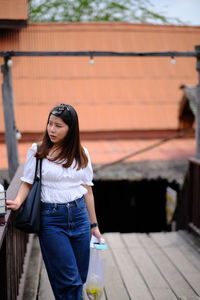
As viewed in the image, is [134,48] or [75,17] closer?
[134,48]

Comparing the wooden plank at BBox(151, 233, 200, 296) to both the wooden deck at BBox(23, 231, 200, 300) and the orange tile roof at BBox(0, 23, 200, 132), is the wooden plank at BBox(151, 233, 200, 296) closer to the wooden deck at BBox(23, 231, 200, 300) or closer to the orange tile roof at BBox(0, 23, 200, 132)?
the wooden deck at BBox(23, 231, 200, 300)

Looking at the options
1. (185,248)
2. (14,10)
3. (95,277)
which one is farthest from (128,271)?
(14,10)

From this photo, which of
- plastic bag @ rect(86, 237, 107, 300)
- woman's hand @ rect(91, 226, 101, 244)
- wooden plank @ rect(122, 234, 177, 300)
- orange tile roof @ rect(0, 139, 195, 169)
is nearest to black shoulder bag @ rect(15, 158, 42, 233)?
woman's hand @ rect(91, 226, 101, 244)

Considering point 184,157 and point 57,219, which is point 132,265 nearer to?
point 57,219

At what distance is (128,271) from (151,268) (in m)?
0.27

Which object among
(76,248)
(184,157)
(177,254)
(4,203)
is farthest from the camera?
(184,157)

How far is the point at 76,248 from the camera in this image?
3.05 metres

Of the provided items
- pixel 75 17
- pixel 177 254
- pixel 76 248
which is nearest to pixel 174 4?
pixel 75 17

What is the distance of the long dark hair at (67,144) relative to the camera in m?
2.95

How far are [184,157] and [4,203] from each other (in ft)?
20.3

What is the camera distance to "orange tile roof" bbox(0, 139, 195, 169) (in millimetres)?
8430

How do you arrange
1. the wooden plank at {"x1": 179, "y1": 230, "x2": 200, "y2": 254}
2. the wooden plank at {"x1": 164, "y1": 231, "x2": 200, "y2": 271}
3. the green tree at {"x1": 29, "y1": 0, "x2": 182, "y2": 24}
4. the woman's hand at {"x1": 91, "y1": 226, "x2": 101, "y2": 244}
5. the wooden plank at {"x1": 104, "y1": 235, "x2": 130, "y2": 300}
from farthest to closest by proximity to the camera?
the green tree at {"x1": 29, "y1": 0, "x2": 182, "y2": 24}, the wooden plank at {"x1": 179, "y1": 230, "x2": 200, "y2": 254}, the wooden plank at {"x1": 164, "y1": 231, "x2": 200, "y2": 271}, the wooden plank at {"x1": 104, "y1": 235, "x2": 130, "y2": 300}, the woman's hand at {"x1": 91, "y1": 226, "x2": 101, "y2": 244}

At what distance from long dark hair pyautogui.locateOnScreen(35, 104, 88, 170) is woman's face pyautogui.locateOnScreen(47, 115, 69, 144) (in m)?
0.03

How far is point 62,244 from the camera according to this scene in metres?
2.91
